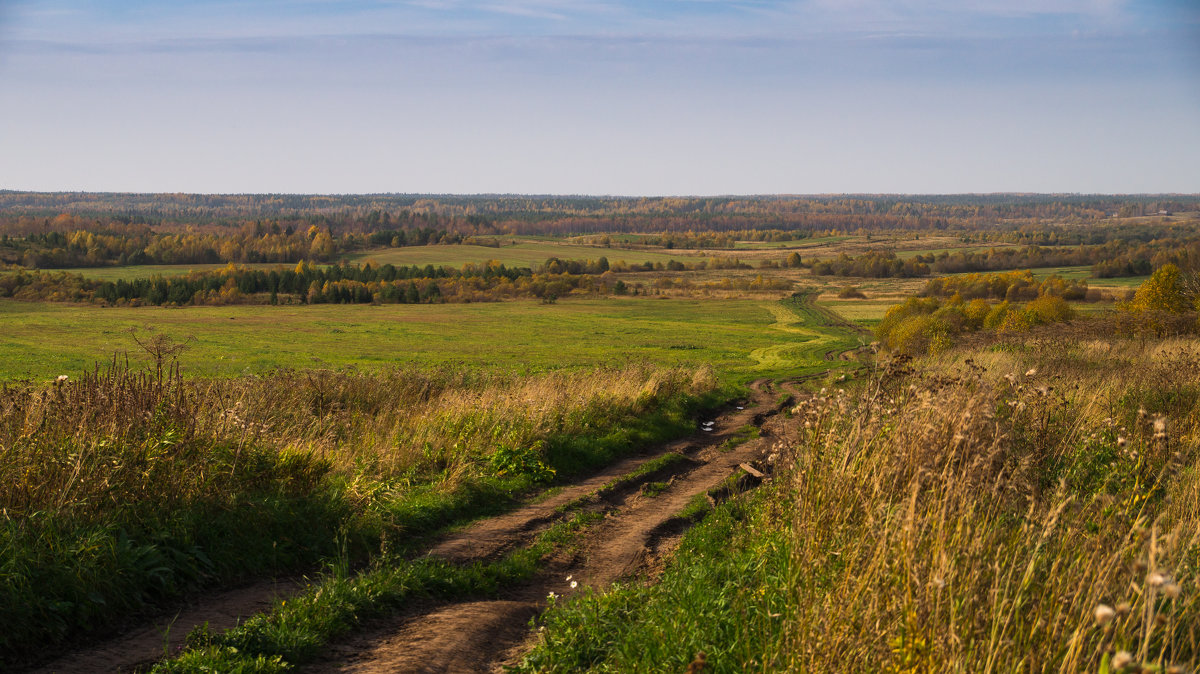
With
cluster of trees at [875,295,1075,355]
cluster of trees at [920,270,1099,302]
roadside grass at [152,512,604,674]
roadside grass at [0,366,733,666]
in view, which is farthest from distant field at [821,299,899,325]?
roadside grass at [152,512,604,674]

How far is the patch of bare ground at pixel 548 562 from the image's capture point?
18.6 ft

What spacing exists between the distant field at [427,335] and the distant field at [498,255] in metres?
51.3

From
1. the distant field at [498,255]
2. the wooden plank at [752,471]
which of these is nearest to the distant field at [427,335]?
the wooden plank at [752,471]

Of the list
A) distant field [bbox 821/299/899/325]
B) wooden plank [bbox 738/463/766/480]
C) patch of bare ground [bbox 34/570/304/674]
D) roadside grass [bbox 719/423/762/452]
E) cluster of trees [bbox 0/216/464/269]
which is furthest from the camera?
cluster of trees [bbox 0/216/464/269]

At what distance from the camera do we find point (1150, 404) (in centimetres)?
1087

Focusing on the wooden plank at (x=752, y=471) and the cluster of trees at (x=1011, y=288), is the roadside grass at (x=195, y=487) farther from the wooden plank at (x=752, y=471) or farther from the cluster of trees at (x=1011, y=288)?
the cluster of trees at (x=1011, y=288)

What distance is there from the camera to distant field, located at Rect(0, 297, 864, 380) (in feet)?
131

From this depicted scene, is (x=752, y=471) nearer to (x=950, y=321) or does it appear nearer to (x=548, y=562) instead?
(x=548, y=562)

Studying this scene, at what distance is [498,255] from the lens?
489ft

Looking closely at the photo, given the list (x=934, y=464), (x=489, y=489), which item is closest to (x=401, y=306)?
(x=489, y=489)

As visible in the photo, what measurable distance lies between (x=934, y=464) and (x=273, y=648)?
14.6 feet

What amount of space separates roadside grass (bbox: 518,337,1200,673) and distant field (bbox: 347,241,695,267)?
411 feet

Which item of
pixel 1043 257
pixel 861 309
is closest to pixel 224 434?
pixel 861 309

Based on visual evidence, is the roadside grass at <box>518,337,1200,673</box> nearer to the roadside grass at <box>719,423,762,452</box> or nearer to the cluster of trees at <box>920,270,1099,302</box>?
the roadside grass at <box>719,423,762,452</box>
